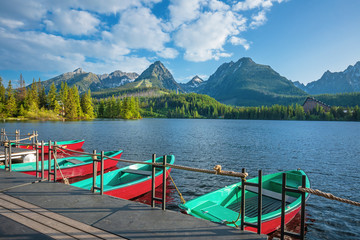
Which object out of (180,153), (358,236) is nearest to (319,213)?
(358,236)

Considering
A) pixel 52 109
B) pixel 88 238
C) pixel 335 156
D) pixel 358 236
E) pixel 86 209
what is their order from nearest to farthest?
pixel 88 238 < pixel 86 209 < pixel 358 236 < pixel 335 156 < pixel 52 109

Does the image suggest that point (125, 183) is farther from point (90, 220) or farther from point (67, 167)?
point (90, 220)

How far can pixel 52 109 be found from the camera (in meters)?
120

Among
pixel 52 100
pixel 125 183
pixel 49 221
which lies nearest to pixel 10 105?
pixel 52 100

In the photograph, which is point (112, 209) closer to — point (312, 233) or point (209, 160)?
point (312, 233)

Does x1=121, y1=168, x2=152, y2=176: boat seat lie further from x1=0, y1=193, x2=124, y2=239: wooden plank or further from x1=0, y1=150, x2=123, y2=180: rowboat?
x1=0, y1=193, x2=124, y2=239: wooden plank

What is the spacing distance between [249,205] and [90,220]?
8.40 metres

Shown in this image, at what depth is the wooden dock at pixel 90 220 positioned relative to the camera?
4.82m

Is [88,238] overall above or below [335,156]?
above

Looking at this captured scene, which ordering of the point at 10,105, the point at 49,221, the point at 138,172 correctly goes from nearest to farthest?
1. the point at 49,221
2. the point at 138,172
3. the point at 10,105

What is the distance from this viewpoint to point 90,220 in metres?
5.50

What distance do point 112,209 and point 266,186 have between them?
35.0 feet

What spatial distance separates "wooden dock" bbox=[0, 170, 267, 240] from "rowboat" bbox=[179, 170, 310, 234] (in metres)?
1.93

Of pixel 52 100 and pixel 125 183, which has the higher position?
pixel 52 100
